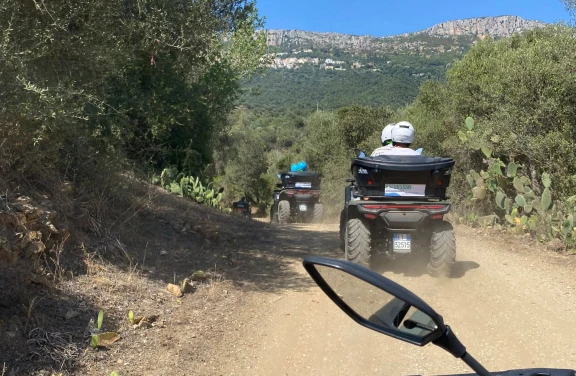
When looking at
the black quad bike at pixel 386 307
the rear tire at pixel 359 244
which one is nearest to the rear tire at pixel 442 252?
the rear tire at pixel 359 244

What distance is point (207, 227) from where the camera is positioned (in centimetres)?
918

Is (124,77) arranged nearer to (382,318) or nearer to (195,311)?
(195,311)

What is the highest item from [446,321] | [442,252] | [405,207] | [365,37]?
[365,37]

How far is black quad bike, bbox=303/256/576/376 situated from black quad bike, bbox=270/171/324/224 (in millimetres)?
14582

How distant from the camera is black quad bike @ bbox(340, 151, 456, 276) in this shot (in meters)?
6.82

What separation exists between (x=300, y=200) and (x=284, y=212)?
2.02 ft

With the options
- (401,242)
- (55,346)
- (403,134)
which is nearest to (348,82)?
(403,134)

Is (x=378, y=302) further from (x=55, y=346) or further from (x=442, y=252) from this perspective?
(x=442, y=252)

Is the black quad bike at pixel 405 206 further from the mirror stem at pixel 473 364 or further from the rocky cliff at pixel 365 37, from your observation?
the rocky cliff at pixel 365 37

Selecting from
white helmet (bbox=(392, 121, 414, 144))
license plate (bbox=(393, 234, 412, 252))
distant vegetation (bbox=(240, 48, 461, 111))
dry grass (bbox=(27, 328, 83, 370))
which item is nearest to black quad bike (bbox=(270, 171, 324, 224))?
white helmet (bbox=(392, 121, 414, 144))

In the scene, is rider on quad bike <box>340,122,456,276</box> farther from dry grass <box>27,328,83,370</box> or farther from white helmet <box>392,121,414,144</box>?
dry grass <box>27,328,83,370</box>

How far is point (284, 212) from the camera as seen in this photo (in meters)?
16.6

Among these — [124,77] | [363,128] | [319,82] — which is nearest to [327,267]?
[124,77]

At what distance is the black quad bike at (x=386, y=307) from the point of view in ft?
5.86
